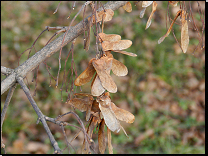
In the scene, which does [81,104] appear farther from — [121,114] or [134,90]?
[134,90]

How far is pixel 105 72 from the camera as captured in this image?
446mm

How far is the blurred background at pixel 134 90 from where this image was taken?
163 cm

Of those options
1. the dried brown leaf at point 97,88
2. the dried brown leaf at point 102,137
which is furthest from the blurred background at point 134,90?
the dried brown leaf at point 97,88

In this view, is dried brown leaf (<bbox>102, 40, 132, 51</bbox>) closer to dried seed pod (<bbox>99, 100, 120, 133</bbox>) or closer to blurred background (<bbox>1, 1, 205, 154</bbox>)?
dried seed pod (<bbox>99, 100, 120, 133</bbox>)

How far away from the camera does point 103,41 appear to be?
1.55 ft

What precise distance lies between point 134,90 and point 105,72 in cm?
147

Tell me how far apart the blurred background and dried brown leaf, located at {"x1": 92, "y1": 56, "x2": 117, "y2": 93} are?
1.24 metres

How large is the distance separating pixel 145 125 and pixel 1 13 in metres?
1.87

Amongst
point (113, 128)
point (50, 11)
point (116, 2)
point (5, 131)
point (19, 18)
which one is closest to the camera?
point (113, 128)

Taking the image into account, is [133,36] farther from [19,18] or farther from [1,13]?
[1,13]

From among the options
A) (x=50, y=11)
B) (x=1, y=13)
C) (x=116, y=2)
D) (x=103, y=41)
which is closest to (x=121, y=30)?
(x=50, y=11)

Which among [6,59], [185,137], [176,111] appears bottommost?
[185,137]

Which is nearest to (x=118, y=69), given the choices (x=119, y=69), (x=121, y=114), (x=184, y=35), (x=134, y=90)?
(x=119, y=69)

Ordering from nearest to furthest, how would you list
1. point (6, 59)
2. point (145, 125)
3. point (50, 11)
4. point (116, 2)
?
point (116, 2)
point (145, 125)
point (6, 59)
point (50, 11)
